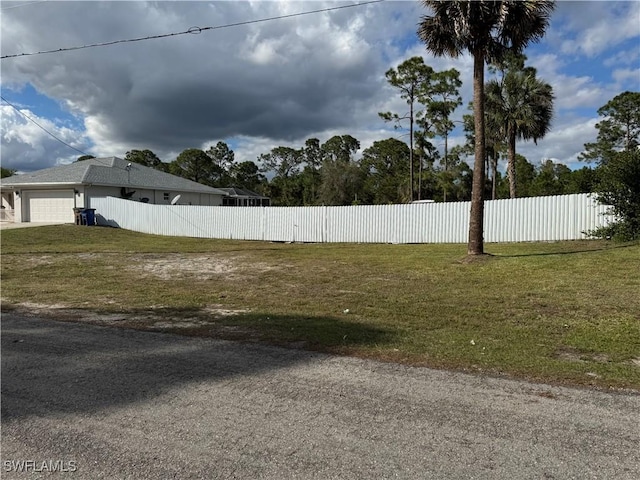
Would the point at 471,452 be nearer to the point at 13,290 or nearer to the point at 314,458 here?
→ the point at 314,458

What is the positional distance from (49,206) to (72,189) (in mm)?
2302

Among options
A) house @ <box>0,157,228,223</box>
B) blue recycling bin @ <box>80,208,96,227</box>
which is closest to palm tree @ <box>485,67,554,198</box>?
house @ <box>0,157,228,223</box>

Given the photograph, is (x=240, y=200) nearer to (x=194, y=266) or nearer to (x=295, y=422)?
(x=194, y=266)

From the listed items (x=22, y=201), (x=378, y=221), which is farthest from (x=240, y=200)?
(x=378, y=221)

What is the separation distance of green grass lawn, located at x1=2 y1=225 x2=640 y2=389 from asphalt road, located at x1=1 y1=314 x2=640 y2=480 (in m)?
0.70

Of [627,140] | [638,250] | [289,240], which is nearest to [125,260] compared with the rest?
[289,240]

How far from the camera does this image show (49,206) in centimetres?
3059

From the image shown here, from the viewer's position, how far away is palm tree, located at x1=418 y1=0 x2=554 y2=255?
469 inches

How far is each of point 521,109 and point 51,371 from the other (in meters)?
26.6

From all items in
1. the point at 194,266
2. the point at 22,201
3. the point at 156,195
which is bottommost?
the point at 194,266

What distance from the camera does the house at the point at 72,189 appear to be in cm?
2970

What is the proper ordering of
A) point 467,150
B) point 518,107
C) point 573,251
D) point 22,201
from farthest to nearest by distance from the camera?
point 467,150 → point 22,201 → point 518,107 → point 573,251

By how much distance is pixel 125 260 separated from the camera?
588 inches

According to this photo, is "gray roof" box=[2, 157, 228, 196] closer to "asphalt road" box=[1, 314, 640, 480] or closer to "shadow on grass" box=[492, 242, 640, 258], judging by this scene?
"shadow on grass" box=[492, 242, 640, 258]
